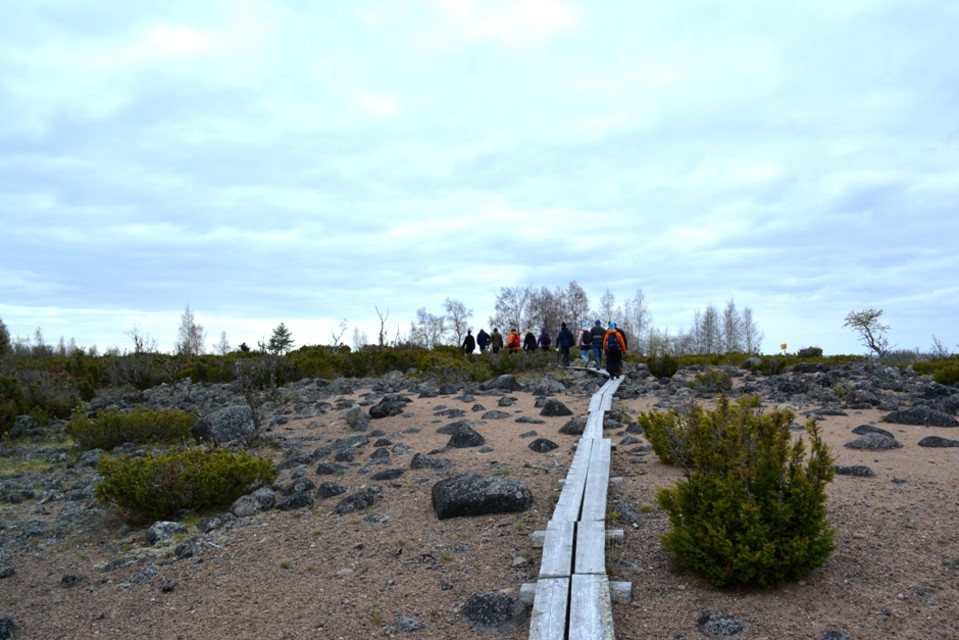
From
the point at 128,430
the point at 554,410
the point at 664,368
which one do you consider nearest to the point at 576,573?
the point at 554,410

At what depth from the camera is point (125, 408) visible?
14438 millimetres

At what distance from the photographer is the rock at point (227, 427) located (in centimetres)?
1010

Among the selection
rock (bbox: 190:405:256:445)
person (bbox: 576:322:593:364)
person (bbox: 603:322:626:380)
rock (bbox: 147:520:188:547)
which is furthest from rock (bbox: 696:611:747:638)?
person (bbox: 576:322:593:364)

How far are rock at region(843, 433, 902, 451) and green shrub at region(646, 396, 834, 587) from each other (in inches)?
153

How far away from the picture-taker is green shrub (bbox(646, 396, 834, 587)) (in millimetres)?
4016

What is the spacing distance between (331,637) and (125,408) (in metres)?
12.3

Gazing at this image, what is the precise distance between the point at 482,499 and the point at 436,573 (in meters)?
1.17

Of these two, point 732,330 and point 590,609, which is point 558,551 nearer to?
point 590,609

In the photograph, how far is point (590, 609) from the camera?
3.57 metres

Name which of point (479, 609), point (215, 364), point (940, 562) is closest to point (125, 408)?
point (215, 364)

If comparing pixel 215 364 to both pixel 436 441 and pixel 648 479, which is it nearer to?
pixel 436 441

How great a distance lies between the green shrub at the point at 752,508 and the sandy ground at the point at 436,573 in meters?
0.16

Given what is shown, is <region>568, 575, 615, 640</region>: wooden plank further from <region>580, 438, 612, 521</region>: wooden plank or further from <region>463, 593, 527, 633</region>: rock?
<region>580, 438, 612, 521</region>: wooden plank

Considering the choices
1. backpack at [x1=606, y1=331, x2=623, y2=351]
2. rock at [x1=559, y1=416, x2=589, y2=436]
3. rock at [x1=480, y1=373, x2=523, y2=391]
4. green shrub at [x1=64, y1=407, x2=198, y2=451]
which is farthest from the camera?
backpack at [x1=606, y1=331, x2=623, y2=351]
